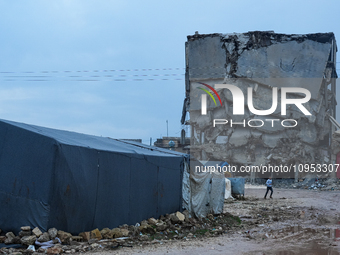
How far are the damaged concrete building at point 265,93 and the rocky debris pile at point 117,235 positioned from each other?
32.1 meters

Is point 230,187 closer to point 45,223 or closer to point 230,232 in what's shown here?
point 230,232

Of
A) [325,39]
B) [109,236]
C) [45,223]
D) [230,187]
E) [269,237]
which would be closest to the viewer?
[45,223]

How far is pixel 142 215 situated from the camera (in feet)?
33.2

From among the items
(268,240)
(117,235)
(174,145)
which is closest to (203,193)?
(268,240)

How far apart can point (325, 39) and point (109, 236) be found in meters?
41.7

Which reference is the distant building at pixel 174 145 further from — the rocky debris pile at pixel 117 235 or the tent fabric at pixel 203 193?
the rocky debris pile at pixel 117 235

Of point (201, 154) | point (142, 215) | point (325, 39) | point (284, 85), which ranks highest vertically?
point (325, 39)

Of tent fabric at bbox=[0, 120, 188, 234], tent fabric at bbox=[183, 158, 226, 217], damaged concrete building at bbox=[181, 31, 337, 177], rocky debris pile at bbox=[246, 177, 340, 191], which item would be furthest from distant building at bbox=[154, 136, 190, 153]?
tent fabric at bbox=[0, 120, 188, 234]

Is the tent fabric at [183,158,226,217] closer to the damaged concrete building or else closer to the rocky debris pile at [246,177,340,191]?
the rocky debris pile at [246,177,340,191]

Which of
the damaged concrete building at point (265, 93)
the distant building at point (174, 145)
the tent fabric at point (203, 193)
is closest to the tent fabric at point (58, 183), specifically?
the tent fabric at point (203, 193)

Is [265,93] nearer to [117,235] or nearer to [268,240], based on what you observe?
[268,240]

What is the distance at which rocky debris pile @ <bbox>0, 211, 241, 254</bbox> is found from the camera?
280 inches

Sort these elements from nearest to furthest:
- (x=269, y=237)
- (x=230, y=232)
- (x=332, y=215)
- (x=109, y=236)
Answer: (x=109, y=236), (x=269, y=237), (x=230, y=232), (x=332, y=215)

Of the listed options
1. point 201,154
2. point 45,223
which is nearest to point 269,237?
point 45,223
